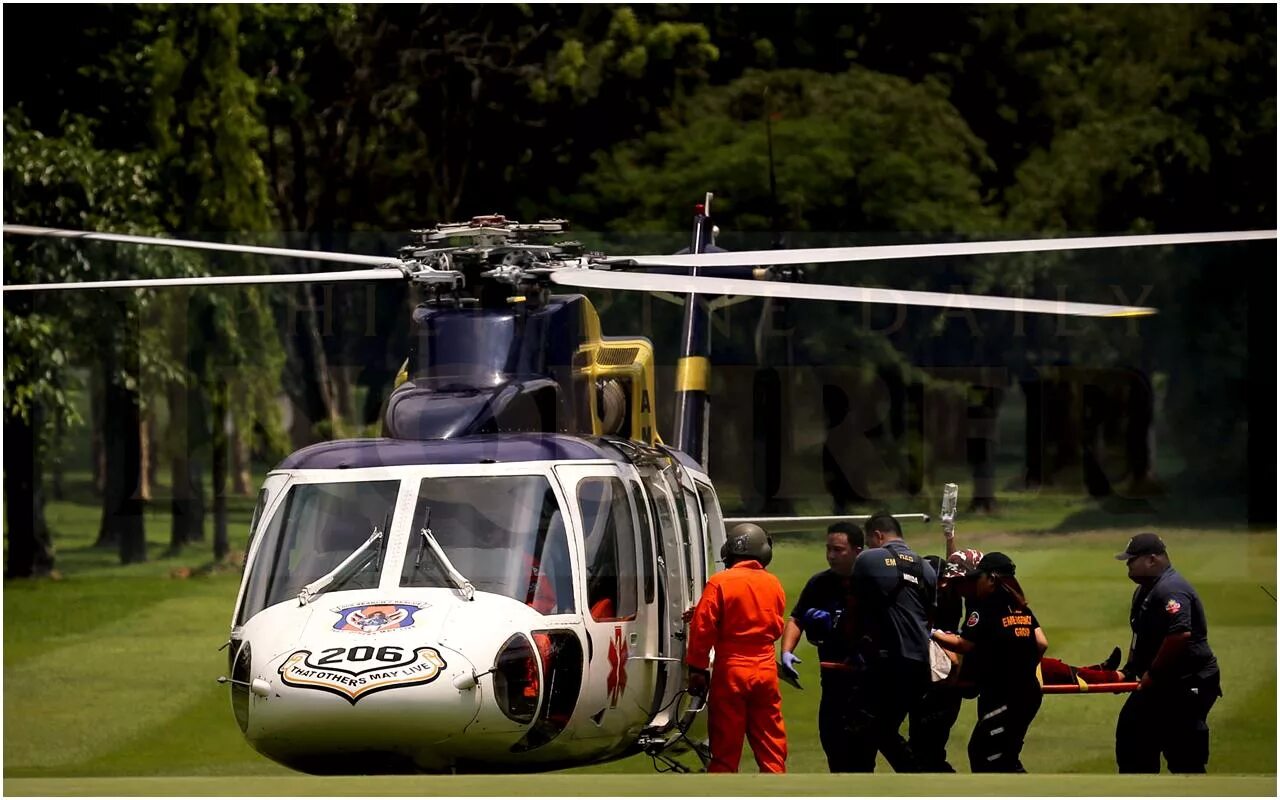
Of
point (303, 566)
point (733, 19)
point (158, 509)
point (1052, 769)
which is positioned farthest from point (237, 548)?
point (303, 566)

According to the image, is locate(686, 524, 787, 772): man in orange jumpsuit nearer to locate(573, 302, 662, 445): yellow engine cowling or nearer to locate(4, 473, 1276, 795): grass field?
locate(4, 473, 1276, 795): grass field

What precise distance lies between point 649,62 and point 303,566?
25.9 meters

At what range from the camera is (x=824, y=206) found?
1283 inches

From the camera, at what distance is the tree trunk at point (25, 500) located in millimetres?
28000

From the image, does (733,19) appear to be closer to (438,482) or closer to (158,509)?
(158,509)

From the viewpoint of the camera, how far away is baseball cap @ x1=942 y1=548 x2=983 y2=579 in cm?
1204

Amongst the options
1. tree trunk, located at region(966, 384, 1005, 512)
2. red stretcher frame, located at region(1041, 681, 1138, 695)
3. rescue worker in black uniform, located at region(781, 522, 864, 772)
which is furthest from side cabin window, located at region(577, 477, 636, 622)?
tree trunk, located at region(966, 384, 1005, 512)

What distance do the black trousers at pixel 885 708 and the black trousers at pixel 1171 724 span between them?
1.23 m

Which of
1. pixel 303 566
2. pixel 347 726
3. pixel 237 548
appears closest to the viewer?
pixel 347 726

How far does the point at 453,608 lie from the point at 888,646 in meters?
3.14

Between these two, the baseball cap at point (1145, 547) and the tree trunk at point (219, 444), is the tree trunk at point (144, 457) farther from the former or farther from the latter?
the baseball cap at point (1145, 547)

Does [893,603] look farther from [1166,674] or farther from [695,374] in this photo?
[695,374]

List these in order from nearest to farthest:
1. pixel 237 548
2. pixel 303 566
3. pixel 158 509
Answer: pixel 303 566 → pixel 237 548 → pixel 158 509

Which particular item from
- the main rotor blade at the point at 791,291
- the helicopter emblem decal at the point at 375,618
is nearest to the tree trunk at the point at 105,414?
the main rotor blade at the point at 791,291
